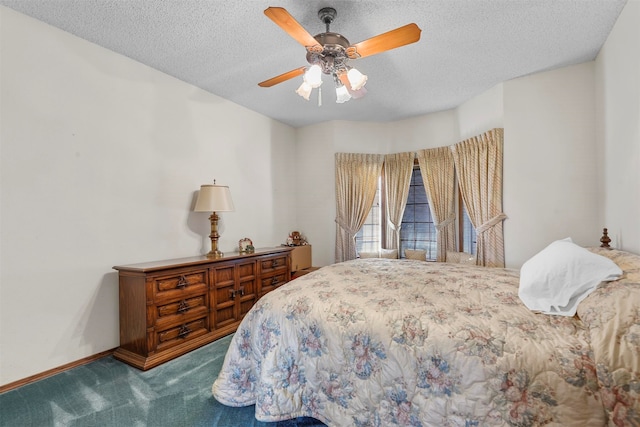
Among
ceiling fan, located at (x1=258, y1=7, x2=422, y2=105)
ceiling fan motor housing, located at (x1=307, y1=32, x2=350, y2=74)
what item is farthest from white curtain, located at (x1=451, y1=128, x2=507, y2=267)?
ceiling fan motor housing, located at (x1=307, y1=32, x2=350, y2=74)

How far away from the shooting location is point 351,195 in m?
4.28

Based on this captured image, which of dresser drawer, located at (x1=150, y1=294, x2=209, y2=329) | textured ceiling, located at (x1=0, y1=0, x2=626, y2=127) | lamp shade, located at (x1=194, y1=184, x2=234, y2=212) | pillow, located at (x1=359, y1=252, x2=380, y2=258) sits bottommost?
dresser drawer, located at (x1=150, y1=294, x2=209, y2=329)

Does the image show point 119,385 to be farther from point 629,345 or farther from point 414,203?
point 414,203

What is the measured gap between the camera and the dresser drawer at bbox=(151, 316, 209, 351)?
237cm

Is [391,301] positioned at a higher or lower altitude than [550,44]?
lower

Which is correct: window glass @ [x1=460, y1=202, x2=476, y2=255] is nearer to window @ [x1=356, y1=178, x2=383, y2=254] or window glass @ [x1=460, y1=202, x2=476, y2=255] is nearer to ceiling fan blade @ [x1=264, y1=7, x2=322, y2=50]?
window @ [x1=356, y1=178, x2=383, y2=254]

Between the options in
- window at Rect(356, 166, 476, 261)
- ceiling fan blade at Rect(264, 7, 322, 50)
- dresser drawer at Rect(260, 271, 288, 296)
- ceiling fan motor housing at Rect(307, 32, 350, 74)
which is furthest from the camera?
window at Rect(356, 166, 476, 261)

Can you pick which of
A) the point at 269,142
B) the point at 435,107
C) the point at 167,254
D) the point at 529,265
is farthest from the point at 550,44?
the point at 167,254

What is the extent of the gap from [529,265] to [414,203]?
251 cm

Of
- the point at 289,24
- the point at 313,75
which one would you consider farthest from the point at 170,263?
the point at 289,24

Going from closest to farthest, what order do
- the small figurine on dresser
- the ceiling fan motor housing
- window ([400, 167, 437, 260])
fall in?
the ceiling fan motor housing → window ([400, 167, 437, 260]) → the small figurine on dresser

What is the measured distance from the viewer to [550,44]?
2443mm

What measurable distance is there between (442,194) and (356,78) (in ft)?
7.88

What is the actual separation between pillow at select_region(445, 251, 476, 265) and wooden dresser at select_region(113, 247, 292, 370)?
96.8 inches
